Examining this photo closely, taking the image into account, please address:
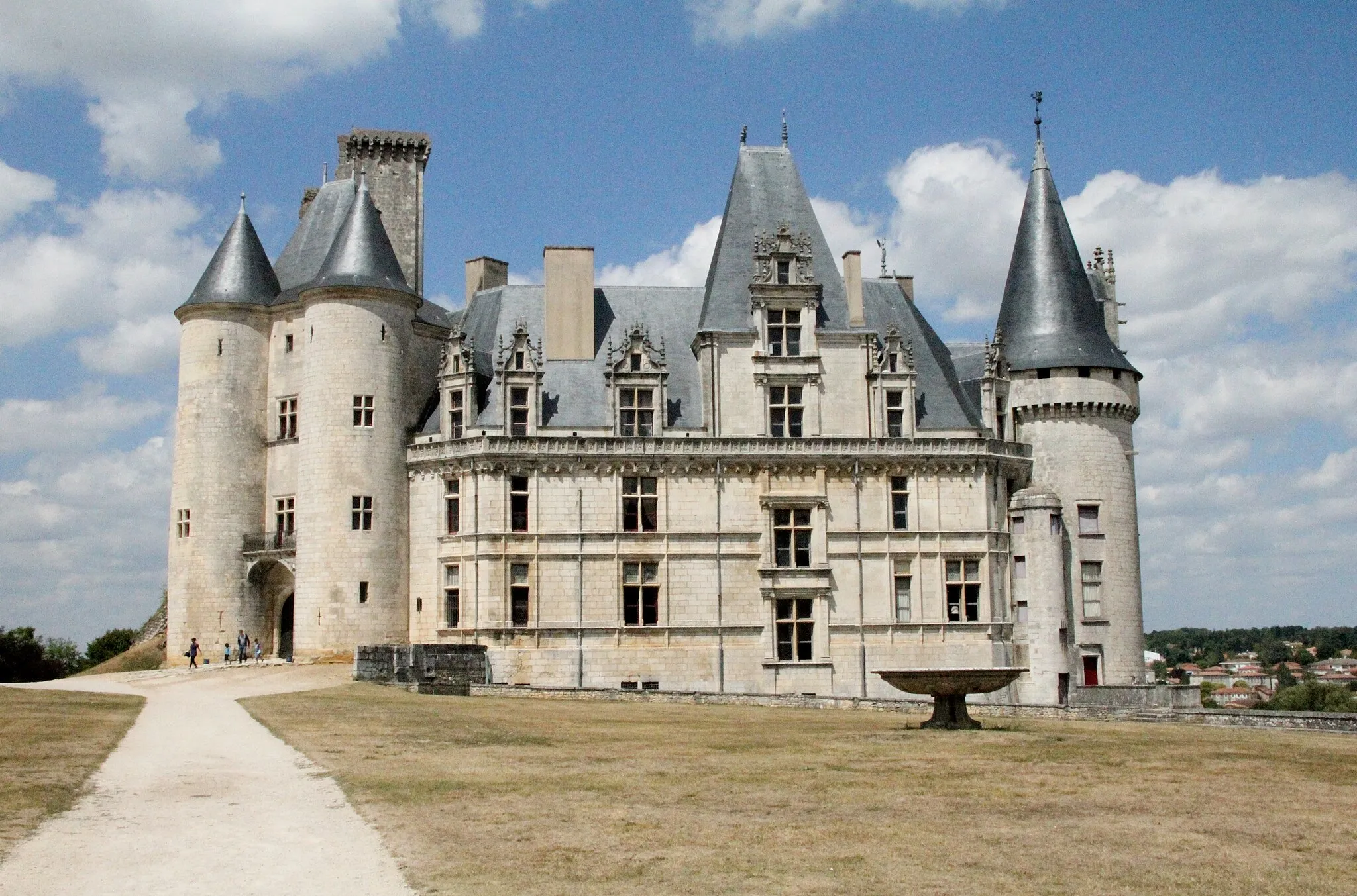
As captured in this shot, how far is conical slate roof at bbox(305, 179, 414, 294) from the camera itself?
43.4 meters

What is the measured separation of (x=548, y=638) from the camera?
41.8 metres

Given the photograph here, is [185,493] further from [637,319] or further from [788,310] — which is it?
[788,310]

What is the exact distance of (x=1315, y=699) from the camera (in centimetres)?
7631

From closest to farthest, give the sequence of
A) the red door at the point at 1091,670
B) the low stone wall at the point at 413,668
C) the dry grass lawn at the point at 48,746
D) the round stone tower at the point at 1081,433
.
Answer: the dry grass lawn at the point at 48,746, the low stone wall at the point at 413,668, the red door at the point at 1091,670, the round stone tower at the point at 1081,433

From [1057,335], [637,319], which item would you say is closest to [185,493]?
[637,319]

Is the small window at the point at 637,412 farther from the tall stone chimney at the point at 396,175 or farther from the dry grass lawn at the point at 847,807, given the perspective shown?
the dry grass lawn at the point at 847,807

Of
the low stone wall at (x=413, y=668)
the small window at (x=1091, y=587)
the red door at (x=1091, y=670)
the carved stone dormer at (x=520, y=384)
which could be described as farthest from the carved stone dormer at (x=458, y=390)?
the red door at (x=1091, y=670)

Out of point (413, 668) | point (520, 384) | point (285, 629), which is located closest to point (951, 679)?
point (413, 668)

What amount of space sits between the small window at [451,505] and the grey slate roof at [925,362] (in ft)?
48.3

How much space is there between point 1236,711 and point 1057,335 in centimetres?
2184

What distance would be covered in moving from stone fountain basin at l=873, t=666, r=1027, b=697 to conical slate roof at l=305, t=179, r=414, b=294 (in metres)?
25.2

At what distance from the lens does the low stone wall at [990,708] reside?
25250 mm

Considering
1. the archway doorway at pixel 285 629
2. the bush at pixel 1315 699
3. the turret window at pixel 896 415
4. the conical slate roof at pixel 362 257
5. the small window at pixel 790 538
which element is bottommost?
the bush at pixel 1315 699

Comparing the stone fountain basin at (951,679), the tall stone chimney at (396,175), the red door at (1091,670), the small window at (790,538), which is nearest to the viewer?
the stone fountain basin at (951,679)
